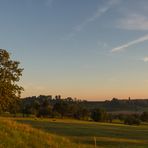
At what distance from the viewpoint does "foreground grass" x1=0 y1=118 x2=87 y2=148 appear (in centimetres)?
2194

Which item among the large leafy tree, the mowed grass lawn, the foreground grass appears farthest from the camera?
the large leafy tree

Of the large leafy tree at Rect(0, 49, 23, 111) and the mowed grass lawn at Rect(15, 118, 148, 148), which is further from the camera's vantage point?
the large leafy tree at Rect(0, 49, 23, 111)

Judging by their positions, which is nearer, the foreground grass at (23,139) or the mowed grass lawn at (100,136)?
the foreground grass at (23,139)

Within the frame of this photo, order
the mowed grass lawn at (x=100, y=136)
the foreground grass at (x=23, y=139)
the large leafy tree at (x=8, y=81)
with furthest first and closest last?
the large leafy tree at (x=8, y=81) → the mowed grass lawn at (x=100, y=136) → the foreground grass at (x=23, y=139)

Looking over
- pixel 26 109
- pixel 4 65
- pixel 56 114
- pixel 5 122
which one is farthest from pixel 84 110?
pixel 5 122

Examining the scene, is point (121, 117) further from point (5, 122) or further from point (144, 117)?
point (5, 122)

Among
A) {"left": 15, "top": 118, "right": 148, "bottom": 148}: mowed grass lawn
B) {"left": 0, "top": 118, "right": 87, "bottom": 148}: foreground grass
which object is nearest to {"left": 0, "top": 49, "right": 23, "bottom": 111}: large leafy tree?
{"left": 15, "top": 118, "right": 148, "bottom": 148}: mowed grass lawn

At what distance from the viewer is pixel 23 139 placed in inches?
924

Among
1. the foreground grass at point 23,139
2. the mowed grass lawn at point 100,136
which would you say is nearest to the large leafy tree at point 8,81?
the mowed grass lawn at point 100,136

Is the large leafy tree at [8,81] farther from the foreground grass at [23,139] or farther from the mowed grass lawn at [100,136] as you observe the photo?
the foreground grass at [23,139]

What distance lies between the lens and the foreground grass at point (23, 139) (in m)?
21.9

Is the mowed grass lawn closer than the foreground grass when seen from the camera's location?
No

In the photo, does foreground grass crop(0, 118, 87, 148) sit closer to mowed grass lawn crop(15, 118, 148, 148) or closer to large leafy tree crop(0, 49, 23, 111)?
mowed grass lawn crop(15, 118, 148, 148)

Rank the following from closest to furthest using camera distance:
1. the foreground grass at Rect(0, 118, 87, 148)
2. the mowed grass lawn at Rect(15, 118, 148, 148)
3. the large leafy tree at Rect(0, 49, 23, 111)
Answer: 1. the foreground grass at Rect(0, 118, 87, 148)
2. the mowed grass lawn at Rect(15, 118, 148, 148)
3. the large leafy tree at Rect(0, 49, 23, 111)
